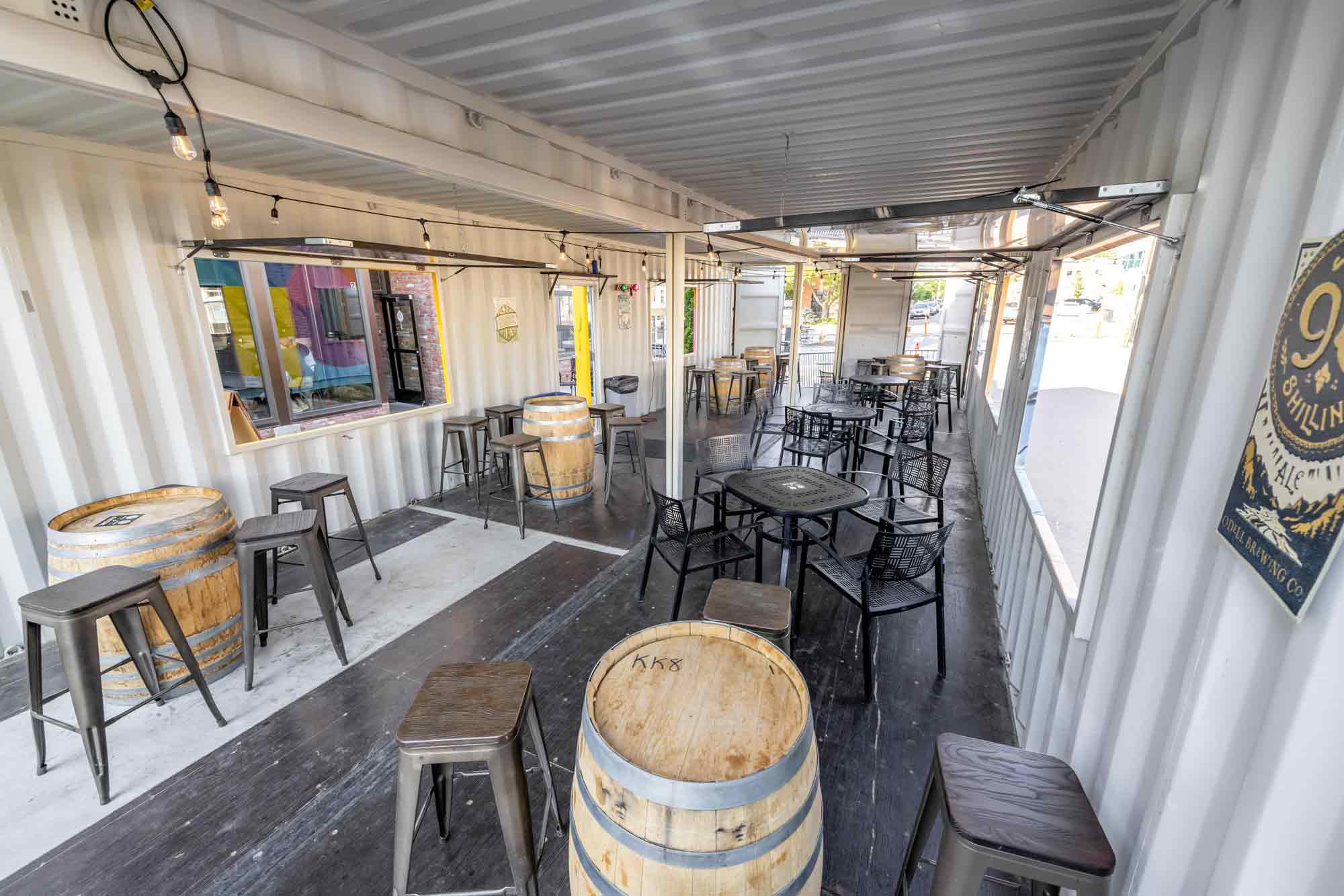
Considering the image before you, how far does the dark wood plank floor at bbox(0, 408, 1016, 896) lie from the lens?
1.92 meters

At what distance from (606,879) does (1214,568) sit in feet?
5.05

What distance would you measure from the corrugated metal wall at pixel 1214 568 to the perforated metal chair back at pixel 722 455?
111 inches

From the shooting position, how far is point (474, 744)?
1505 millimetres

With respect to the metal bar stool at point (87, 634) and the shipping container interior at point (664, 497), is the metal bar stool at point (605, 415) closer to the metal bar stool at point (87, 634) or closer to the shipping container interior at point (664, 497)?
the shipping container interior at point (664, 497)

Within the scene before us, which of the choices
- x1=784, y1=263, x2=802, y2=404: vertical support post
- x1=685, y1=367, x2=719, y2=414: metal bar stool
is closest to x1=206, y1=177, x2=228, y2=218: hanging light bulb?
x1=784, y1=263, x2=802, y2=404: vertical support post

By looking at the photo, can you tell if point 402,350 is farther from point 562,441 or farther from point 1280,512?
point 1280,512

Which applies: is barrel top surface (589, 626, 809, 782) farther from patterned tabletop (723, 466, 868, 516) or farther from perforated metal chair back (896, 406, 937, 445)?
perforated metal chair back (896, 406, 937, 445)

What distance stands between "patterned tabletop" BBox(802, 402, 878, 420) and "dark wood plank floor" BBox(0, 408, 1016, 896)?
2.39 meters

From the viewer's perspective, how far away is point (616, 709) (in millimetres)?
1334

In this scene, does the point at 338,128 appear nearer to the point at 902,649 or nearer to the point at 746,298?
the point at 902,649

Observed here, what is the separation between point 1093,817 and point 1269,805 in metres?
0.64

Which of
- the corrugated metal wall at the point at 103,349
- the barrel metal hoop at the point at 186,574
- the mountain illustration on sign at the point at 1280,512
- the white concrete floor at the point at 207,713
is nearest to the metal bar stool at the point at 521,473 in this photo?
the white concrete floor at the point at 207,713

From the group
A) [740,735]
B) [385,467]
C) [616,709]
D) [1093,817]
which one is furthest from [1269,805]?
[385,467]

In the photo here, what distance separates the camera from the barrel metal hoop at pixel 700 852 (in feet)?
3.65
